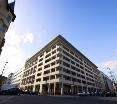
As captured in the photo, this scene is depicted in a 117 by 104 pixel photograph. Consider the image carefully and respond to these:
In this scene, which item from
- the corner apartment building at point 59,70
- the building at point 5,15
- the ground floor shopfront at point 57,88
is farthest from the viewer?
the corner apartment building at point 59,70

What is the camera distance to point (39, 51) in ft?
254

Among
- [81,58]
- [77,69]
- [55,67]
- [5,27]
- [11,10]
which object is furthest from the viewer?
[81,58]

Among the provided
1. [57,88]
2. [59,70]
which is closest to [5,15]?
[59,70]

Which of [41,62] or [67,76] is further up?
[41,62]

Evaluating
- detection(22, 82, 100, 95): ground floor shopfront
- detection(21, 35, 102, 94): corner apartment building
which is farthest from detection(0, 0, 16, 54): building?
detection(22, 82, 100, 95): ground floor shopfront

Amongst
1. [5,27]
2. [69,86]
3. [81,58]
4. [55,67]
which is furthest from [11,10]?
[81,58]

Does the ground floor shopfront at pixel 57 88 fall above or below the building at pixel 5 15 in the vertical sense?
below

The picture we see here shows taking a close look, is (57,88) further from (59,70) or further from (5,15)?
(5,15)

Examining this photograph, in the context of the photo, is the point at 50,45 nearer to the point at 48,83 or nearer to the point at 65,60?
the point at 65,60

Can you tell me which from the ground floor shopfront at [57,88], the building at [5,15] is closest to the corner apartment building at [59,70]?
the ground floor shopfront at [57,88]

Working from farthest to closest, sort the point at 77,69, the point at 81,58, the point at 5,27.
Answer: the point at 81,58 < the point at 77,69 < the point at 5,27

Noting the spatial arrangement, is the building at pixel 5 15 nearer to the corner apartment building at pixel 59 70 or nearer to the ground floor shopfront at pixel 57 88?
the corner apartment building at pixel 59 70

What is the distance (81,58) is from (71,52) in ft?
40.1

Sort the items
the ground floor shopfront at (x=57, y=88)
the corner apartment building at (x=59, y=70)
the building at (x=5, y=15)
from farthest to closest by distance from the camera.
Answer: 1. the corner apartment building at (x=59, y=70)
2. the ground floor shopfront at (x=57, y=88)
3. the building at (x=5, y=15)
